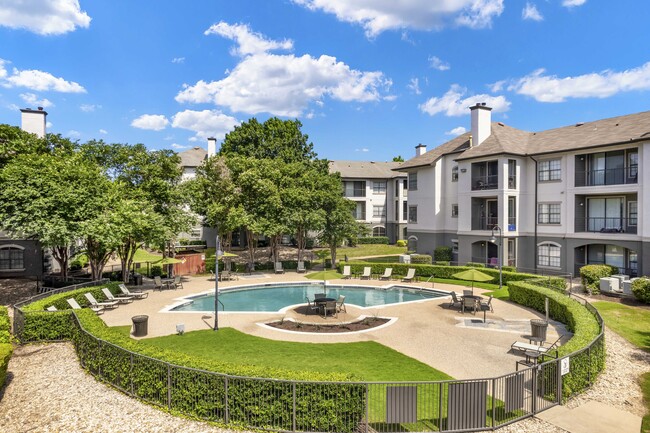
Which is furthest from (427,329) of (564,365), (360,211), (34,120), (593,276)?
(360,211)

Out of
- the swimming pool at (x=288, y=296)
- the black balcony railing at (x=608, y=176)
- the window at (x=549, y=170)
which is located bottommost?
the swimming pool at (x=288, y=296)

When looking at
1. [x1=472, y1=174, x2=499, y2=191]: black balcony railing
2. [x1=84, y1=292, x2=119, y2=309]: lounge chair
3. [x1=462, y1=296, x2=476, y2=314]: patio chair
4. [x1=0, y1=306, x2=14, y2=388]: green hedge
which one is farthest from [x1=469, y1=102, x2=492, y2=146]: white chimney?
[x1=0, y1=306, x2=14, y2=388]: green hedge

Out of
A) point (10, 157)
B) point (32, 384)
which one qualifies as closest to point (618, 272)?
point (32, 384)

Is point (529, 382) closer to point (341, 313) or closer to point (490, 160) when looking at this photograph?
point (341, 313)

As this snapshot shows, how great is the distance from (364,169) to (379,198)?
547 cm

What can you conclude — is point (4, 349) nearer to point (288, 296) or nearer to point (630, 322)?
point (288, 296)

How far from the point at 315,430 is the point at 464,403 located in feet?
11.9

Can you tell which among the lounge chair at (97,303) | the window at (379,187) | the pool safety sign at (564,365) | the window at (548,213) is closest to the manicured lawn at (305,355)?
the pool safety sign at (564,365)

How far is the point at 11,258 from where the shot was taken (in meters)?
33.4

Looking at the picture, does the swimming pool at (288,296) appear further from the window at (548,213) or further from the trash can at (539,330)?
the window at (548,213)

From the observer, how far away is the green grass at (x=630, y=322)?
16.3 meters

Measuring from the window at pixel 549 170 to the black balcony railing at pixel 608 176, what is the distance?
1.59 m

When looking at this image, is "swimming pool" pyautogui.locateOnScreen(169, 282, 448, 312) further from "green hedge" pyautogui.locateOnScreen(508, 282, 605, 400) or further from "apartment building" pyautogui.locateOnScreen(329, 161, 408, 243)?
"apartment building" pyautogui.locateOnScreen(329, 161, 408, 243)

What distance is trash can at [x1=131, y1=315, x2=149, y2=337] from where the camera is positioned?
1703 centimetres
